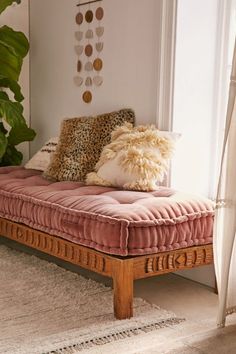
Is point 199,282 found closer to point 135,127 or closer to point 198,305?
point 198,305

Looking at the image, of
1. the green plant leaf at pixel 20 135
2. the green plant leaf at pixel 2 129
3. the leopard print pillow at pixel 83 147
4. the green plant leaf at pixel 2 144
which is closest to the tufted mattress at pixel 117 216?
the leopard print pillow at pixel 83 147

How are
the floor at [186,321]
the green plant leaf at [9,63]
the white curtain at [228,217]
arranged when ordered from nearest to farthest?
the floor at [186,321]
the white curtain at [228,217]
the green plant leaf at [9,63]

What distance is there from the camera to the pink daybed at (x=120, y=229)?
7.64 ft

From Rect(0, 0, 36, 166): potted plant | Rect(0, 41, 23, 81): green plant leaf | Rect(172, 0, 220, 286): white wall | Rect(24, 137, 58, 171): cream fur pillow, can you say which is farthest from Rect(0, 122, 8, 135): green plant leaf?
Rect(172, 0, 220, 286): white wall

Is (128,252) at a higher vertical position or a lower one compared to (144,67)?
lower

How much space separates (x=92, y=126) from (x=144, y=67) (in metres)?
0.50

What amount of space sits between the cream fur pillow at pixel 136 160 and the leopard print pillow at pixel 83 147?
200 mm

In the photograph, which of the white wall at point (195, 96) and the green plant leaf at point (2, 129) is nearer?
the white wall at point (195, 96)

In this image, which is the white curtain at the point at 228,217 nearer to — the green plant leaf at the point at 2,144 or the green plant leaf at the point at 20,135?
the green plant leaf at the point at 2,144

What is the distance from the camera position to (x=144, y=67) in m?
3.29

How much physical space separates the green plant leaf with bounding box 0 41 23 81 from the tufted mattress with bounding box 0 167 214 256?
50.8 inches

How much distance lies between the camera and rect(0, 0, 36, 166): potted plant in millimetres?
3878

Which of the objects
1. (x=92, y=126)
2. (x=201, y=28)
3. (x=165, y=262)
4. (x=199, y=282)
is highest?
(x=201, y=28)

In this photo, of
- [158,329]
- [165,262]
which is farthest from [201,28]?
[158,329]
